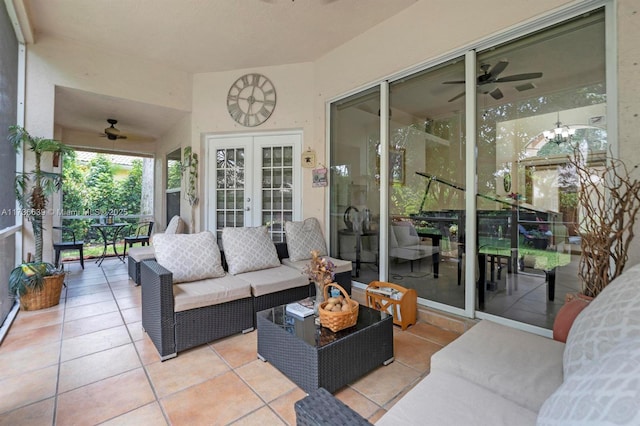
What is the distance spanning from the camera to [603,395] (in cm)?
59

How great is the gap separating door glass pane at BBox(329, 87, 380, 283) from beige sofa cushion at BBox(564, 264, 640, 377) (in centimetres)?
235

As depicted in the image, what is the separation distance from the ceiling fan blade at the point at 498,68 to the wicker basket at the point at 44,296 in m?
4.80

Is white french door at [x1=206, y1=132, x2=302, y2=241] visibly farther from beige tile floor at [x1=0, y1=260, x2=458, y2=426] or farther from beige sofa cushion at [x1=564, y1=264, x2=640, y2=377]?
beige sofa cushion at [x1=564, y1=264, x2=640, y2=377]

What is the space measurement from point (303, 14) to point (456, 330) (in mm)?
3544

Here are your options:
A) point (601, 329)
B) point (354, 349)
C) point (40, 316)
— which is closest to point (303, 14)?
point (354, 349)

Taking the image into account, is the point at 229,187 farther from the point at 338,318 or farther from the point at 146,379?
the point at 338,318

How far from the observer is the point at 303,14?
312 cm

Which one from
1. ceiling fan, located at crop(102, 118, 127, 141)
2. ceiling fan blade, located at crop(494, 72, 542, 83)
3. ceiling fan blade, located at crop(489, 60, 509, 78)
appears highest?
ceiling fan, located at crop(102, 118, 127, 141)

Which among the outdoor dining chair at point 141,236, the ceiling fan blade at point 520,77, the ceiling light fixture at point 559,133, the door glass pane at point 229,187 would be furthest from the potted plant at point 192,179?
the ceiling light fixture at point 559,133

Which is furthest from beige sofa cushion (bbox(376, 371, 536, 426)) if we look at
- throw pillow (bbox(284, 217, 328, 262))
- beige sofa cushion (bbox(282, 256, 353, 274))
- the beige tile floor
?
throw pillow (bbox(284, 217, 328, 262))

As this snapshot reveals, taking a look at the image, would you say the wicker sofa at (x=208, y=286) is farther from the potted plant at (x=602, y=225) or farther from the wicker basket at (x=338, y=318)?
the potted plant at (x=602, y=225)

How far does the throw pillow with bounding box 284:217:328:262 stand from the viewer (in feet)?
11.4

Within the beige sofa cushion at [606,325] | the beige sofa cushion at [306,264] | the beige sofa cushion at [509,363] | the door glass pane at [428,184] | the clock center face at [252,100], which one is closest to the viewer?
the beige sofa cushion at [606,325]

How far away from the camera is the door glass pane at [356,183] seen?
3.49 metres
